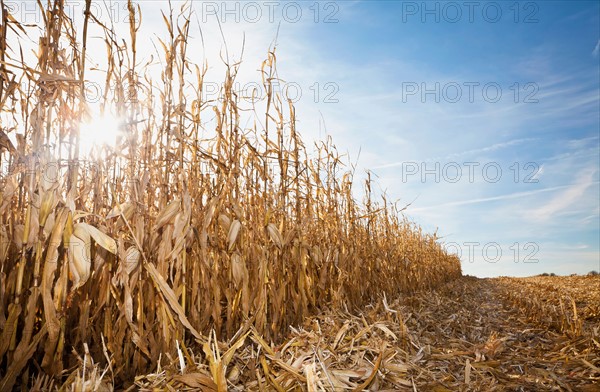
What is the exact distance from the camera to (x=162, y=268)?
1.72 metres

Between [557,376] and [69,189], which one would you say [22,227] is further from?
[557,376]

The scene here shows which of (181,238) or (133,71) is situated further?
(133,71)

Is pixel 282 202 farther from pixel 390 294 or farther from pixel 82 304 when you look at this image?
pixel 390 294

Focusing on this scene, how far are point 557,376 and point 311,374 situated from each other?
142 centimetres

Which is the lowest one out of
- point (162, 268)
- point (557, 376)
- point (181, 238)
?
point (557, 376)

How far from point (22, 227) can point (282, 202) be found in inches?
58.4

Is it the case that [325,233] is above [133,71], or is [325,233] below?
below

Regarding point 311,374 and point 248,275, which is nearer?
point 311,374

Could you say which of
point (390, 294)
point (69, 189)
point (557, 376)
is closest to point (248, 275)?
point (69, 189)

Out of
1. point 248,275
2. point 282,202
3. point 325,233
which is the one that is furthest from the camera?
point 325,233

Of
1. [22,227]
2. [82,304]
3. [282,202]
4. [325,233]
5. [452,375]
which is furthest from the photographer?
[325,233]

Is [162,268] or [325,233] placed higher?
[325,233]

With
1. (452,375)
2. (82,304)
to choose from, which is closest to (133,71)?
(82,304)

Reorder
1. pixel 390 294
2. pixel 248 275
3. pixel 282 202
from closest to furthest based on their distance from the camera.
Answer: pixel 248 275 < pixel 282 202 < pixel 390 294
